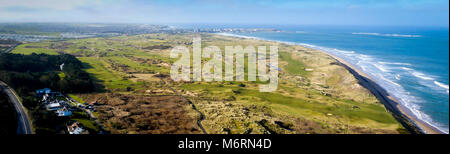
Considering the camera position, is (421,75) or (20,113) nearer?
(20,113)

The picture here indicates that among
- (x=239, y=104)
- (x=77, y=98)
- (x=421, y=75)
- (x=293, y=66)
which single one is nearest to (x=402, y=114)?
(x=239, y=104)

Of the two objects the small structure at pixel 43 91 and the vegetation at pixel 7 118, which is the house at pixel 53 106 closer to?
the vegetation at pixel 7 118

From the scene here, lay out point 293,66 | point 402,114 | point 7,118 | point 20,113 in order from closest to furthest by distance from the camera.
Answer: point 7,118, point 20,113, point 402,114, point 293,66

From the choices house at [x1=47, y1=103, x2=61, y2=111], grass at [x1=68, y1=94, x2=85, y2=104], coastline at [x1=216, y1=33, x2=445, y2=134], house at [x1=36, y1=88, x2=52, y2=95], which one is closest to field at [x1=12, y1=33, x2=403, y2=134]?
grass at [x1=68, y1=94, x2=85, y2=104]

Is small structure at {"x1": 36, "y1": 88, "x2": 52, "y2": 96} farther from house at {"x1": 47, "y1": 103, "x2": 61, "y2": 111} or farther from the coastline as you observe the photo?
the coastline

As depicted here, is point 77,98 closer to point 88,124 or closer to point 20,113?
point 20,113

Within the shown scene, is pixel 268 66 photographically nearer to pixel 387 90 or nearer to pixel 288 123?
pixel 387 90
